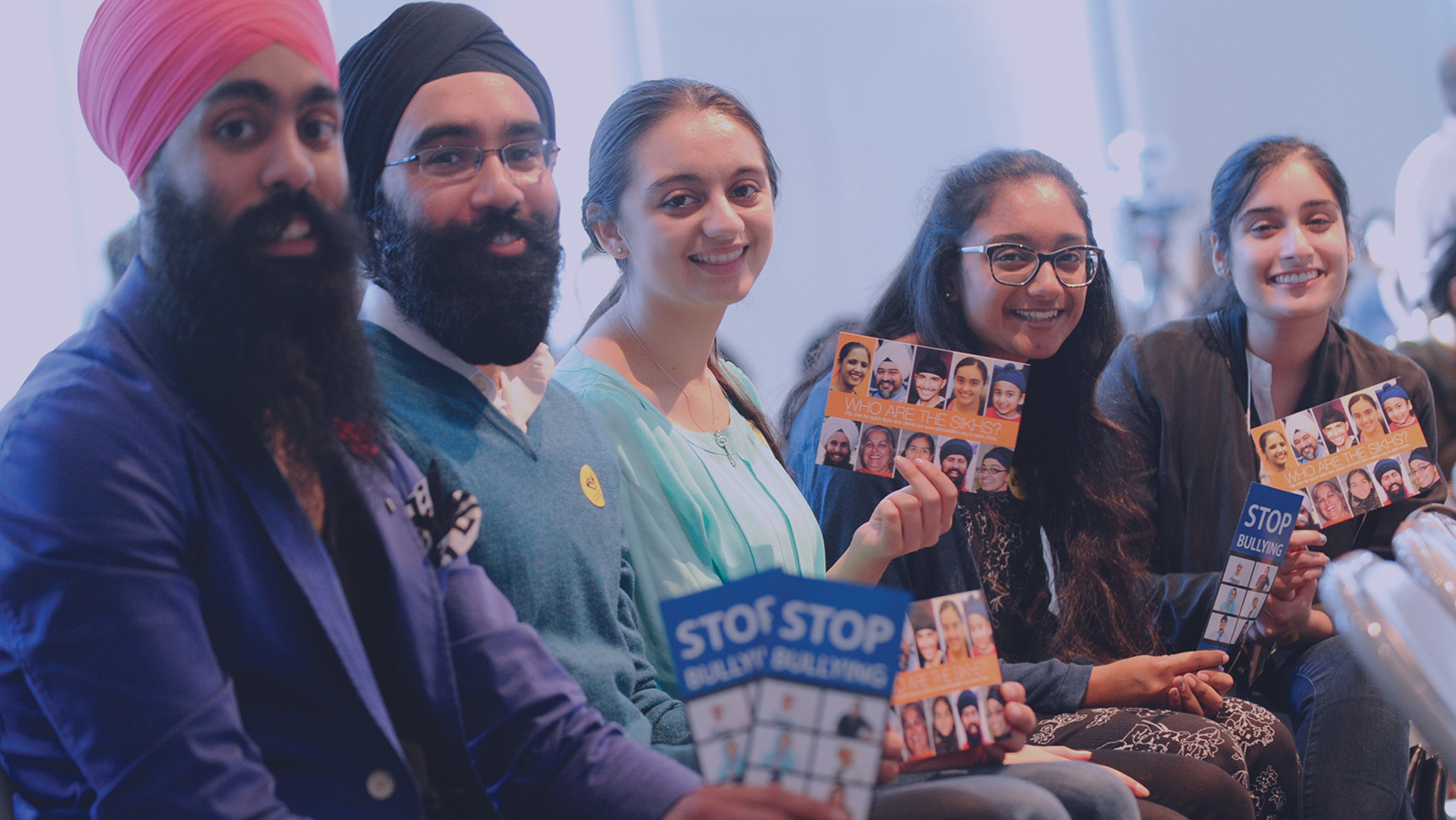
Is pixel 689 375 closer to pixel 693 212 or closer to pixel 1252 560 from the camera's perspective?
pixel 693 212

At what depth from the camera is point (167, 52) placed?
1.17 meters

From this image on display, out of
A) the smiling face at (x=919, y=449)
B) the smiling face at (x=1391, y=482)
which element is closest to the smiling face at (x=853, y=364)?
the smiling face at (x=919, y=449)

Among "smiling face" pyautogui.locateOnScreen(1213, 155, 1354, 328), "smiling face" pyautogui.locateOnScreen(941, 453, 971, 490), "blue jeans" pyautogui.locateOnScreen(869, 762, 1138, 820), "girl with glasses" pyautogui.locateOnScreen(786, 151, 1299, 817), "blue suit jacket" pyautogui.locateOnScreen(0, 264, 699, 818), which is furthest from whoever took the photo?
"smiling face" pyautogui.locateOnScreen(1213, 155, 1354, 328)

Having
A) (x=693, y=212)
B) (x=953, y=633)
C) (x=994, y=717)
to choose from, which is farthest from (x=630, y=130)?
(x=994, y=717)

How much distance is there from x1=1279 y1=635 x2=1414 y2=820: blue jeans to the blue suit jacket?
4.60ft

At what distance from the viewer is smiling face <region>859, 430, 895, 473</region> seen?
1854 mm

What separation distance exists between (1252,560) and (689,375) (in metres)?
0.99

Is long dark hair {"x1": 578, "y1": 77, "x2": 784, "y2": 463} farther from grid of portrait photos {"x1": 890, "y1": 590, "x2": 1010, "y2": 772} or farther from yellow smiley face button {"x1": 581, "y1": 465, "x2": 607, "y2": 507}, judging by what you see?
grid of portrait photos {"x1": 890, "y1": 590, "x2": 1010, "y2": 772}

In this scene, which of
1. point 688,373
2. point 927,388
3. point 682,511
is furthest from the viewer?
point 688,373

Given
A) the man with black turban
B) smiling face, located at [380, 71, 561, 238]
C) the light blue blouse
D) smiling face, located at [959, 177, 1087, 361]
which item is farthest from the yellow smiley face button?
smiling face, located at [959, 177, 1087, 361]

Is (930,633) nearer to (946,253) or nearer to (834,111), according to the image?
(946,253)

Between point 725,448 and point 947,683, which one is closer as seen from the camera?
point 947,683

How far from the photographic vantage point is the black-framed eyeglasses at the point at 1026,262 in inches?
85.4

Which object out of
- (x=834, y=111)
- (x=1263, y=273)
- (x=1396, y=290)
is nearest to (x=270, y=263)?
(x=1263, y=273)
